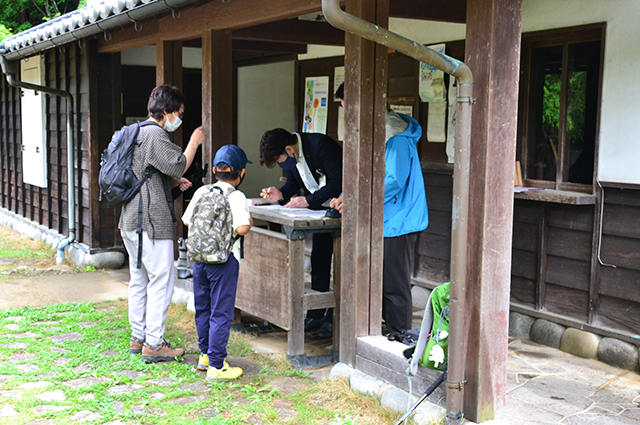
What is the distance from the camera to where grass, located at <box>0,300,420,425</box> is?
14.4 ft

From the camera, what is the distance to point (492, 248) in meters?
3.70

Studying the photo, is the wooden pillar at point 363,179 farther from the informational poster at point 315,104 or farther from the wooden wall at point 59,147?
the wooden wall at point 59,147

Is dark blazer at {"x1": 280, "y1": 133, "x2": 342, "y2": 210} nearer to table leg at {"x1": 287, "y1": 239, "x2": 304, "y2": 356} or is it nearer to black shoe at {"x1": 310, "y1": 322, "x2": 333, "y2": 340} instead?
table leg at {"x1": 287, "y1": 239, "x2": 304, "y2": 356}

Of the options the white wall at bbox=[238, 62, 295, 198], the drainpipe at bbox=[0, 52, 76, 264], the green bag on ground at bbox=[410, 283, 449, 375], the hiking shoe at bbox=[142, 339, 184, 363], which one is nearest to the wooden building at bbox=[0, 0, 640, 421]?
the green bag on ground at bbox=[410, 283, 449, 375]

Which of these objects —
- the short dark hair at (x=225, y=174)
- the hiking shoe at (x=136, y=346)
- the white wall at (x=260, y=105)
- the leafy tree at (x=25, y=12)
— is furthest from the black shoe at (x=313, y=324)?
the leafy tree at (x=25, y=12)

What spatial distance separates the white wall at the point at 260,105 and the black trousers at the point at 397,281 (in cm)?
587

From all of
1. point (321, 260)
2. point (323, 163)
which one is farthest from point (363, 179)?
point (321, 260)

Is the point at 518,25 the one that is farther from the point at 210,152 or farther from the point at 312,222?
the point at 210,152

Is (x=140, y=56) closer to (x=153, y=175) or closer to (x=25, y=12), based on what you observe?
(x=153, y=175)

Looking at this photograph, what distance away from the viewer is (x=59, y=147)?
10711mm

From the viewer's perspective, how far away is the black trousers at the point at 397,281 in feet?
16.7

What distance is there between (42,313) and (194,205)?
10.1 ft

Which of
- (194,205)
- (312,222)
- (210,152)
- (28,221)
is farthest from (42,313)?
(28,221)

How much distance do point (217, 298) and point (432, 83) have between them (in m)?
3.38
